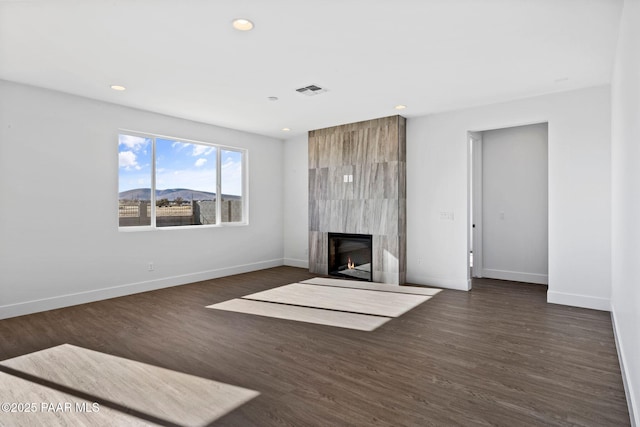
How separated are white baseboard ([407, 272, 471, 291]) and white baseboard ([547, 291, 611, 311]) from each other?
108cm

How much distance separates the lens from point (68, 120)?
179 inches

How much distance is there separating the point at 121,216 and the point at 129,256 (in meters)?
0.59

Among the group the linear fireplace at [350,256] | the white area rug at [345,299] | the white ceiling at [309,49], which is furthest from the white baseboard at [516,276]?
the white ceiling at [309,49]

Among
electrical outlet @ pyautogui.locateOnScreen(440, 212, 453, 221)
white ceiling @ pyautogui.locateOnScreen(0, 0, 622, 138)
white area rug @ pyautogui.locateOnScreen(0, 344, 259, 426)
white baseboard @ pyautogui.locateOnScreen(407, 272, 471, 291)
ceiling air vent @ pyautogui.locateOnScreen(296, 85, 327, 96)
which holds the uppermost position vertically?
ceiling air vent @ pyautogui.locateOnScreen(296, 85, 327, 96)

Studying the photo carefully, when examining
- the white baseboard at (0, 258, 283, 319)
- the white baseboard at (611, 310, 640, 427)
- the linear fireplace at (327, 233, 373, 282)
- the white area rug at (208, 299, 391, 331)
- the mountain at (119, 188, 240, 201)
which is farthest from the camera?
the linear fireplace at (327, 233, 373, 282)

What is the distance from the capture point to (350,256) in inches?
256

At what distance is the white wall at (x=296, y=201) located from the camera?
733cm

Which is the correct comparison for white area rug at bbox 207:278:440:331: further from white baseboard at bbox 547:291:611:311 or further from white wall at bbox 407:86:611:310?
white baseboard at bbox 547:291:611:311

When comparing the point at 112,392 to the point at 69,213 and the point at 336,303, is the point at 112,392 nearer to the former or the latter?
the point at 336,303

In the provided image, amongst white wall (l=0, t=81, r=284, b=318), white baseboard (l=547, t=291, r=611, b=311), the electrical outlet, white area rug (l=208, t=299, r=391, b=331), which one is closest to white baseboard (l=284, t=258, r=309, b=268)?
white wall (l=0, t=81, r=284, b=318)

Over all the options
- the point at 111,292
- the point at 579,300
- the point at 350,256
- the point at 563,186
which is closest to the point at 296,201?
the point at 350,256

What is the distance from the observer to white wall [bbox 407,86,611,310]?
425 cm

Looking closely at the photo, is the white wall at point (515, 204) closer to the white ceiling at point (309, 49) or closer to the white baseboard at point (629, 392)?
the white ceiling at point (309, 49)

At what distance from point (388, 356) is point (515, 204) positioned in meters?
4.28
